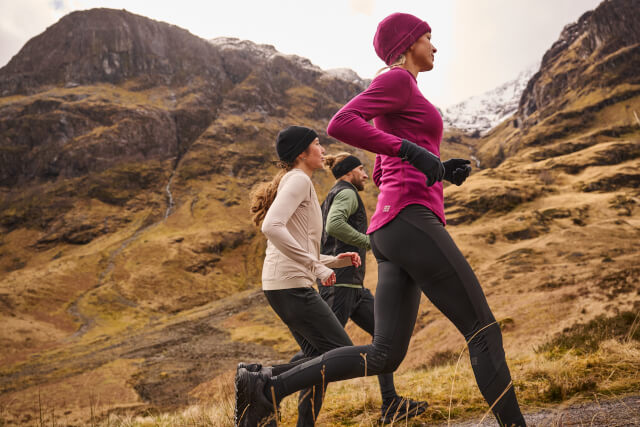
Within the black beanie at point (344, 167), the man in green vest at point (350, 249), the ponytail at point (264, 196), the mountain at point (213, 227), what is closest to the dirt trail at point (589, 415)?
the mountain at point (213, 227)

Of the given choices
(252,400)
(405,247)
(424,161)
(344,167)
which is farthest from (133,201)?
(424,161)

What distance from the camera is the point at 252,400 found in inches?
83.1

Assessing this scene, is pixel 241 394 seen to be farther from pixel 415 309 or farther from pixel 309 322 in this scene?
pixel 415 309

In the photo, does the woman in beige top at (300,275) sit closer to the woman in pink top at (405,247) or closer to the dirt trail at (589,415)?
the woman in pink top at (405,247)

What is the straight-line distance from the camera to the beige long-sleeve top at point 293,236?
2305mm

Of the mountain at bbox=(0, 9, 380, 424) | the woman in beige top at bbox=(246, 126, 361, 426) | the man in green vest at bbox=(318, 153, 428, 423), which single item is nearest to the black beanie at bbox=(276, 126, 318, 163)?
the woman in beige top at bbox=(246, 126, 361, 426)

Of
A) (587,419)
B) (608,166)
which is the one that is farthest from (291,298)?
(608,166)

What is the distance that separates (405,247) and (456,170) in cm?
56

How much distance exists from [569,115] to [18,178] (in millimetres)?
105989

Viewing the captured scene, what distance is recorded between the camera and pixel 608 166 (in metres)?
47.4

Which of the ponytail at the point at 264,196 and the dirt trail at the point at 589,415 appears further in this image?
the ponytail at the point at 264,196

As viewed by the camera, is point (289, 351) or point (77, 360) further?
point (77, 360)

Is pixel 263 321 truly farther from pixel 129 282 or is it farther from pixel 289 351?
pixel 129 282

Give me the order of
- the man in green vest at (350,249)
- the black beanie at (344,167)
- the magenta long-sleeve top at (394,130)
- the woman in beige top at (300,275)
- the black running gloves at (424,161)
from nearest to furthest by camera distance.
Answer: the black running gloves at (424,161) < the magenta long-sleeve top at (394,130) < the woman in beige top at (300,275) < the man in green vest at (350,249) < the black beanie at (344,167)
